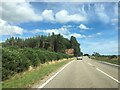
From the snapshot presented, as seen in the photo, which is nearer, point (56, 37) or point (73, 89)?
point (73, 89)

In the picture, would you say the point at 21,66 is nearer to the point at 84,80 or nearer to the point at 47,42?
the point at 84,80

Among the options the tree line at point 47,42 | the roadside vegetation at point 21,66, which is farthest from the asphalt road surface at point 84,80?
the tree line at point 47,42

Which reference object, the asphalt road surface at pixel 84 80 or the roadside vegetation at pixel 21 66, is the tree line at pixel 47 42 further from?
the asphalt road surface at pixel 84 80

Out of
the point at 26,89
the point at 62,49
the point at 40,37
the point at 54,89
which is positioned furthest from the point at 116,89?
the point at 40,37

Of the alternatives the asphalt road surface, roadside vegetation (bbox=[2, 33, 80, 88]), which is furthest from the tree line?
the asphalt road surface

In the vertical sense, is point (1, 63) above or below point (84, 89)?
above

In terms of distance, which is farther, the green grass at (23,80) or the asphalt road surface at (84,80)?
the asphalt road surface at (84,80)

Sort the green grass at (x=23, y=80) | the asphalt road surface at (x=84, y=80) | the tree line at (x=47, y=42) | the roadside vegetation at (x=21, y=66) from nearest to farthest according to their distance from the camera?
the green grass at (x=23, y=80)
the asphalt road surface at (x=84, y=80)
the roadside vegetation at (x=21, y=66)
the tree line at (x=47, y=42)

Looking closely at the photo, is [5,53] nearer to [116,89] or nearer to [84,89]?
[84,89]

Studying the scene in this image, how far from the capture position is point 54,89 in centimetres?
1205

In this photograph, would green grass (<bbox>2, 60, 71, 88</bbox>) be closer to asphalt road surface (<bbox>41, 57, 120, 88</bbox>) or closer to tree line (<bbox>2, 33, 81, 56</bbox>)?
asphalt road surface (<bbox>41, 57, 120, 88</bbox>)

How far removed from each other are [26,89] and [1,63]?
4.73 meters

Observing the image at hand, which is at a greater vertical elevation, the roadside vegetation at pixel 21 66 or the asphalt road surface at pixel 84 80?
the roadside vegetation at pixel 21 66

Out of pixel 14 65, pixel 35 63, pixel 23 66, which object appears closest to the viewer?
pixel 14 65
